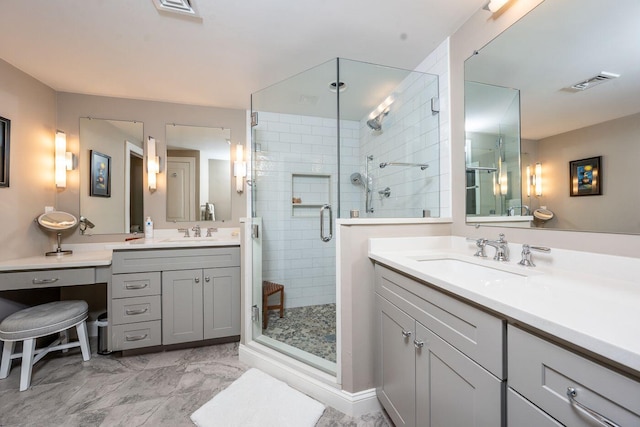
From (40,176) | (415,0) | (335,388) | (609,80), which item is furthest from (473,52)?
(40,176)

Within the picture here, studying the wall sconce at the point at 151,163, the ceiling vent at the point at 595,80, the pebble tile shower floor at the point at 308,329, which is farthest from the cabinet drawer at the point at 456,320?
the wall sconce at the point at 151,163

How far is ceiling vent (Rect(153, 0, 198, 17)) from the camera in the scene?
4.61ft

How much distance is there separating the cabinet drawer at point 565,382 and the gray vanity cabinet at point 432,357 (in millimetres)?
53

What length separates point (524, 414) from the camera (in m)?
0.63

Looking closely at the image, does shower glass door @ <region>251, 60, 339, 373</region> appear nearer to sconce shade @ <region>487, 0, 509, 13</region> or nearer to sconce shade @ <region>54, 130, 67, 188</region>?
sconce shade @ <region>487, 0, 509, 13</region>

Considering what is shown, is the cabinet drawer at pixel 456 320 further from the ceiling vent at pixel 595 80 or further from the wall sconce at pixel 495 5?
the wall sconce at pixel 495 5

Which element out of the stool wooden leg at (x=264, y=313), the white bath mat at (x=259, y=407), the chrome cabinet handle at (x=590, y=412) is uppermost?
the chrome cabinet handle at (x=590, y=412)

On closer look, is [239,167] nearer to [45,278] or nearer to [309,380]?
[45,278]

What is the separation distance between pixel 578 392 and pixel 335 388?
1.29 m

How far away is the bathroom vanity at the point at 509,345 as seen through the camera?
0.50m

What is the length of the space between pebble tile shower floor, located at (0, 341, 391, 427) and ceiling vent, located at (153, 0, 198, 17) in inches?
94.0

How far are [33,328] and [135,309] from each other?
555 mm

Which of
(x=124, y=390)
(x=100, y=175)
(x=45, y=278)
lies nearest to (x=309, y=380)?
(x=124, y=390)

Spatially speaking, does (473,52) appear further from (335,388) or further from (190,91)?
(190,91)
